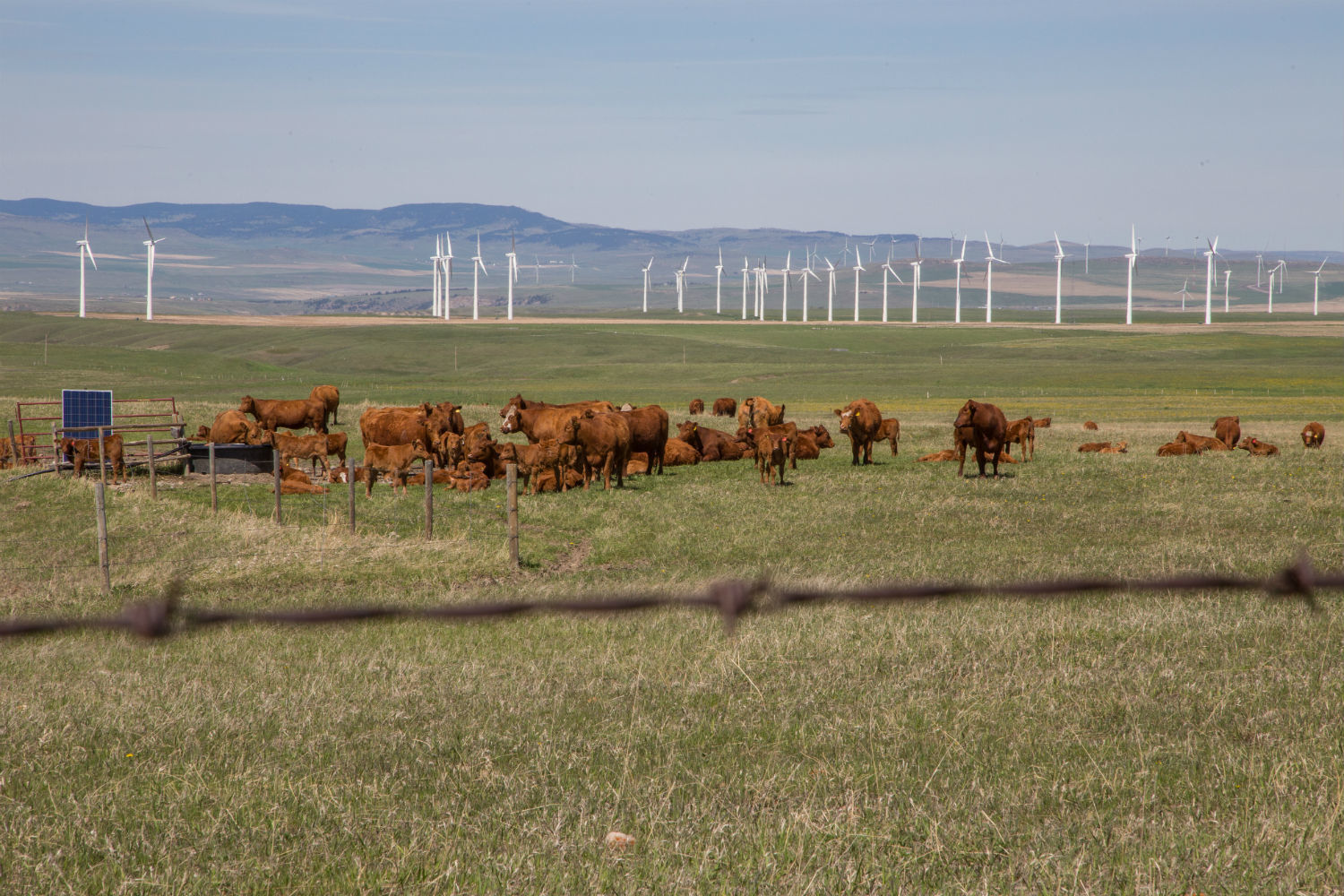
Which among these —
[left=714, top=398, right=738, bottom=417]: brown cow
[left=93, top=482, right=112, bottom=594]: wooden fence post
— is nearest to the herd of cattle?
[left=93, top=482, right=112, bottom=594]: wooden fence post

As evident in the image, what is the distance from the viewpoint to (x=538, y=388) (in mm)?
74312

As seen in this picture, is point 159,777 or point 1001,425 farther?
point 1001,425

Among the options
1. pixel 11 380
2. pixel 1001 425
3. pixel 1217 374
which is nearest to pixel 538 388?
pixel 11 380

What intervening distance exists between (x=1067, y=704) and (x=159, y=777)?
5.38 m

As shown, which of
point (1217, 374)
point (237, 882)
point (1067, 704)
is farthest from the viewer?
point (1217, 374)

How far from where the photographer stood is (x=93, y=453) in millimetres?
25312

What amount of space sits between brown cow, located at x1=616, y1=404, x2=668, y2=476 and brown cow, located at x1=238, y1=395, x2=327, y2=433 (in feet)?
38.5

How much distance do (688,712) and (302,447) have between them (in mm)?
21472

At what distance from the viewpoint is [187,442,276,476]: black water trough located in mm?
27047

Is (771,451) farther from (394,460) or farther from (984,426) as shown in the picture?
(394,460)

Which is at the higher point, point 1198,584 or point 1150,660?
point 1198,584

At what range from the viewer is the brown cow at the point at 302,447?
27.3 m

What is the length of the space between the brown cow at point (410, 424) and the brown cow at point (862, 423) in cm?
867

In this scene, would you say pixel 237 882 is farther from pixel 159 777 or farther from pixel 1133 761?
pixel 1133 761
